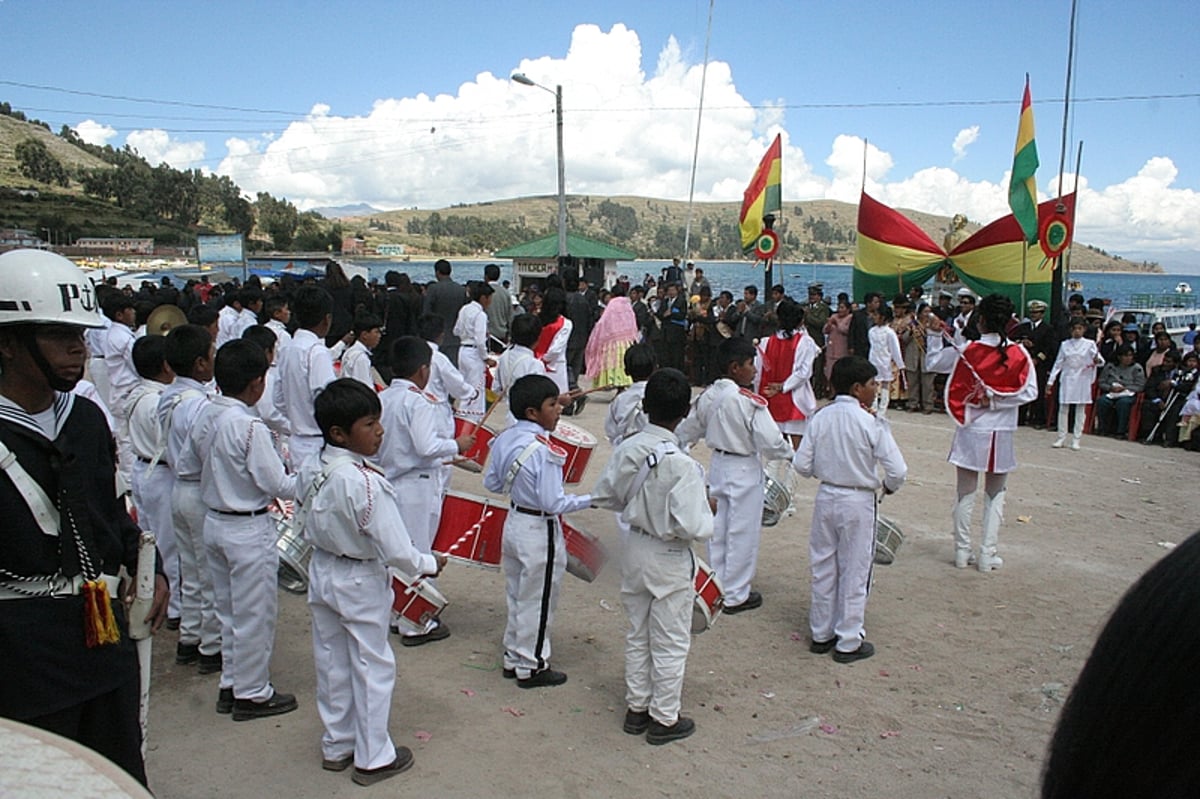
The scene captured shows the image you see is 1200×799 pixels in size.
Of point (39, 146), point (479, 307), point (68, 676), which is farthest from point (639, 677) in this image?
point (39, 146)

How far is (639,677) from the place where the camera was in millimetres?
4301

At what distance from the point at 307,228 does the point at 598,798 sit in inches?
2549

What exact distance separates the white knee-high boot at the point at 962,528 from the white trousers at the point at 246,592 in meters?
5.04

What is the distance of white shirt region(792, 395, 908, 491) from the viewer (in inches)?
199

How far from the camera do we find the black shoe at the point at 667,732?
→ 422cm

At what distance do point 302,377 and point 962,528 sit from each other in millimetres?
5186

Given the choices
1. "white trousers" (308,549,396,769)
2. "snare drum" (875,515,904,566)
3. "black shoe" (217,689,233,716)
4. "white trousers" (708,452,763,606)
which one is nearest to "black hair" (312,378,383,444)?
"white trousers" (308,549,396,769)

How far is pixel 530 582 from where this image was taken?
4.67m

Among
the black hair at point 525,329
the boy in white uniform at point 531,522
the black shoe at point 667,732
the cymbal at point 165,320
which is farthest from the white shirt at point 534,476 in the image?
the cymbal at point 165,320

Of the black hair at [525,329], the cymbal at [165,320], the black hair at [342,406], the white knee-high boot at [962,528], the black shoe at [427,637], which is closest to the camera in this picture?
the black hair at [342,406]

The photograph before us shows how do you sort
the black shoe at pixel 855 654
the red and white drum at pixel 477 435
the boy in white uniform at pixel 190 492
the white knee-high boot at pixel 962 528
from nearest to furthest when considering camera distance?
the boy in white uniform at pixel 190 492 < the black shoe at pixel 855 654 < the red and white drum at pixel 477 435 < the white knee-high boot at pixel 962 528

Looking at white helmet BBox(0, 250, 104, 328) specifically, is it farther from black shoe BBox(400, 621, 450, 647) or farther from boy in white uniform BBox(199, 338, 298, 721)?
black shoe BBox(400, 621, 450, 647)

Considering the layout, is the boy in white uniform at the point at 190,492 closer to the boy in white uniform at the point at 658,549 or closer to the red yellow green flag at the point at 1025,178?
the boy in white uniform at the point at 658,549

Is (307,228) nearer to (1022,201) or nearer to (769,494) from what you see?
(1022,201)
